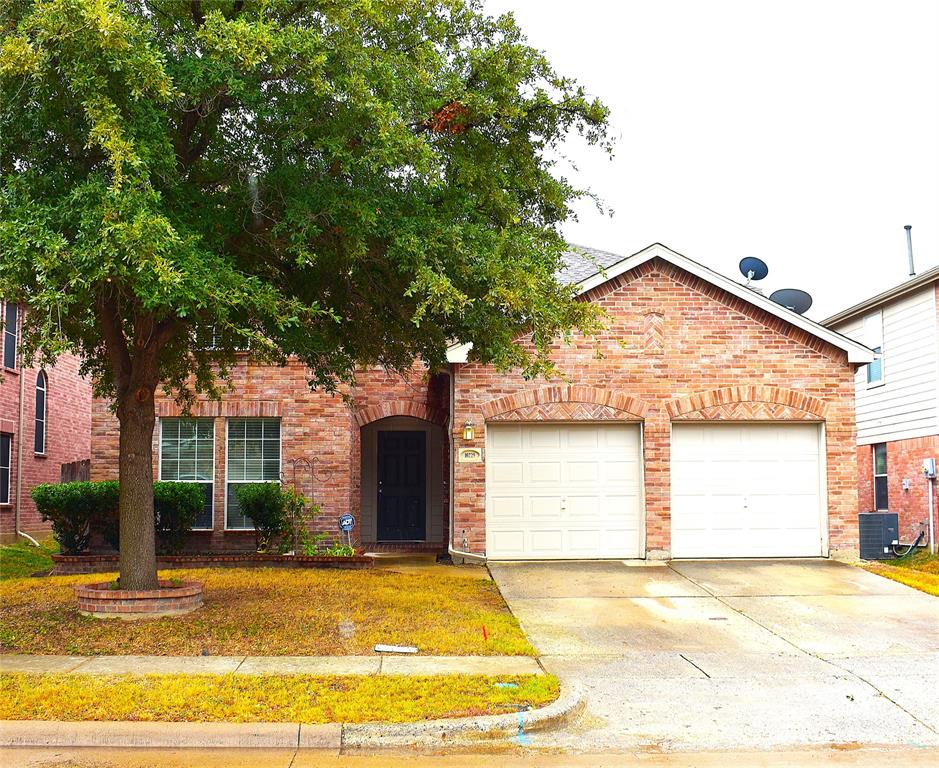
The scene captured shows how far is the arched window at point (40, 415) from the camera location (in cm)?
2258

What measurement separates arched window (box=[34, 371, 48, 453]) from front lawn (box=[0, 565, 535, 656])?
31.8 ft

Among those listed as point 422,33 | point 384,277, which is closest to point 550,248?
point 384,277

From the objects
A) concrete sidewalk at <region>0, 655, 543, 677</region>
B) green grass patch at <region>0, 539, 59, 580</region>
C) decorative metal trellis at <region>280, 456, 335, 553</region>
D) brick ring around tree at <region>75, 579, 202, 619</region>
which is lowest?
green grass patch at <region>0, 539, 59, 580</region>

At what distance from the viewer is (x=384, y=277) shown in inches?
430

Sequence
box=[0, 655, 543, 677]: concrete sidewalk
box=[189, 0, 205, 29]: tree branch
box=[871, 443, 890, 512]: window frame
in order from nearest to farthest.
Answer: box=[0, 655, 543, 677]: concrete sidewalk → box=[189, 0, 205, 29]: tree branch → box=[871, 443, 890, 512]: window frame

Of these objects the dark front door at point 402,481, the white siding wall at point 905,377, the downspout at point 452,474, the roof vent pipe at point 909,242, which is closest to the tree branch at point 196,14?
the downspout at point 452,474

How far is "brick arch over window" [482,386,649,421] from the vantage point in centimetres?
1552

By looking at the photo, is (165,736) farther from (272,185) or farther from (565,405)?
(565,405)

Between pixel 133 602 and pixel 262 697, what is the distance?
12.2 feet

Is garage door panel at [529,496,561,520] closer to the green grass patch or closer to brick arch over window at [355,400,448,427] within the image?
brick arch over window at [355,400,448,427]

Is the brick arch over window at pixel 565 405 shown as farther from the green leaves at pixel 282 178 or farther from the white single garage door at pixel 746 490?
the green leaves at pixel 282 178

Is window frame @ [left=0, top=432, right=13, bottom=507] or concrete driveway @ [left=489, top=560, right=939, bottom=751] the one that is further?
window frame @ [left=0, top=432, right=13, bottom=507]

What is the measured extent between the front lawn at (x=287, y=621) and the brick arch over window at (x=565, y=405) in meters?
2.97

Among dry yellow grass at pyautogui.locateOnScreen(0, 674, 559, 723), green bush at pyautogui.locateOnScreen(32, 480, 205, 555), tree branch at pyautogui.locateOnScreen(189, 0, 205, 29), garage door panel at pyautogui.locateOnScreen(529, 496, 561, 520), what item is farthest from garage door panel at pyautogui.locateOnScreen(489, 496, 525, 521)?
tree branch at pyautogui.locateOnScreen(189, 0, 205, 29)
